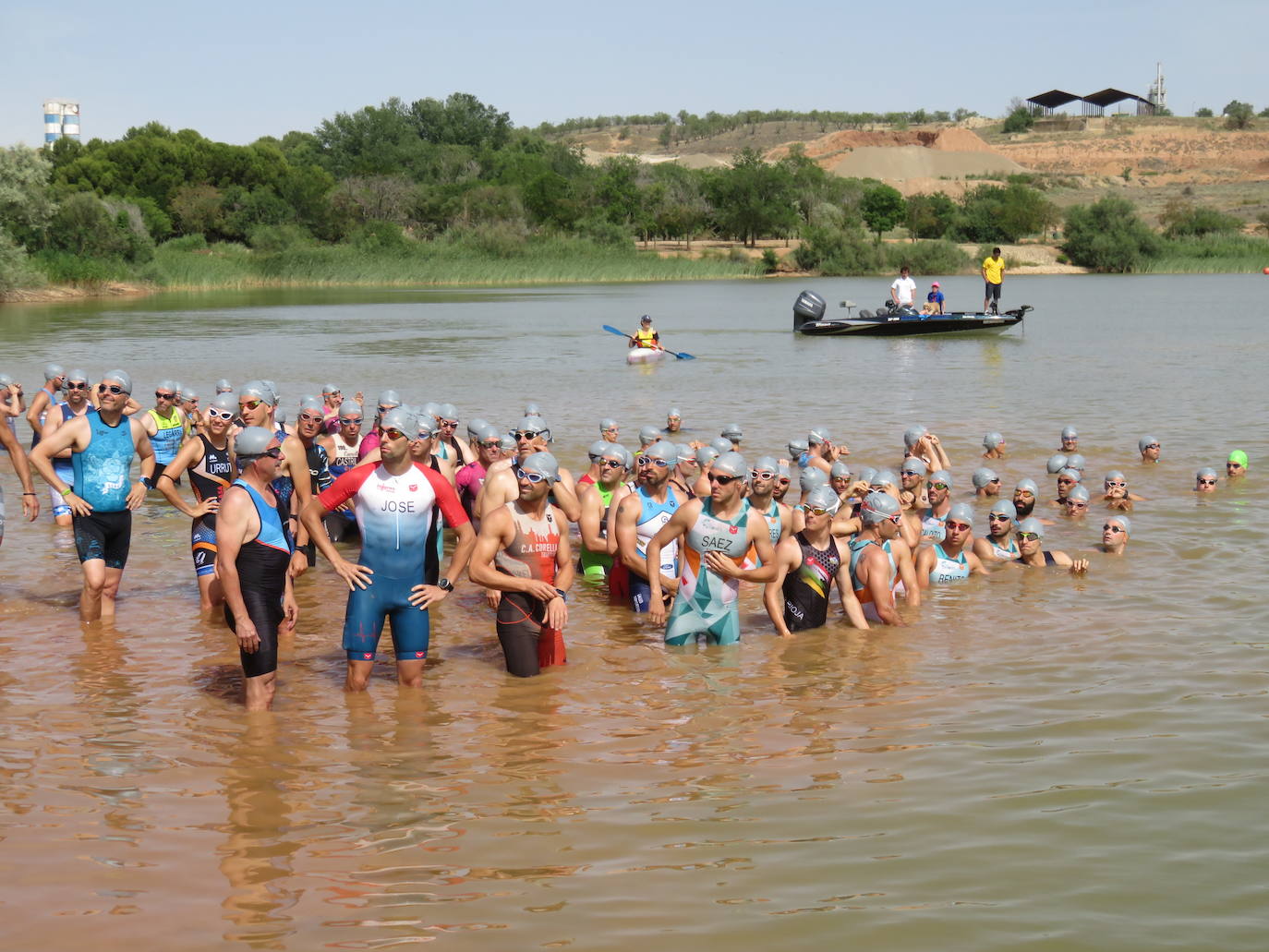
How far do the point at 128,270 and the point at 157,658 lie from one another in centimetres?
5852

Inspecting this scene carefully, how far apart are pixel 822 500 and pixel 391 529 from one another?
9.96 feet

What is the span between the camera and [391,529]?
7473mm

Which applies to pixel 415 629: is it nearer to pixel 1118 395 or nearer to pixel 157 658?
pixel 157 658

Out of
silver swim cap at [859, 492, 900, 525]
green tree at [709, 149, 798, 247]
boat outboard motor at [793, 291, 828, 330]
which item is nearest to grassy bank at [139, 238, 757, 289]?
green tree at [709, 149, 798, 247]

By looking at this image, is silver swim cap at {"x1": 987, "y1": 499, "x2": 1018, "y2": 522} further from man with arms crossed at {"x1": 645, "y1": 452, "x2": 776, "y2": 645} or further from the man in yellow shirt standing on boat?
the man in yellow shirt standing on boat

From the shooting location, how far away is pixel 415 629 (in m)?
7.73

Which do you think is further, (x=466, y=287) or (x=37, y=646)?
(x=466, y=287)

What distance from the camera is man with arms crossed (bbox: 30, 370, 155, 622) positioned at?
9.34m

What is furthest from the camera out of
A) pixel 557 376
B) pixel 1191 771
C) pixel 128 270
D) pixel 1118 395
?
pixel 128 270

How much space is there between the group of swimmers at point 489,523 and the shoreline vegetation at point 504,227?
164 feet

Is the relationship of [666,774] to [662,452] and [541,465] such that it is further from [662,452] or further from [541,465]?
[662,452]

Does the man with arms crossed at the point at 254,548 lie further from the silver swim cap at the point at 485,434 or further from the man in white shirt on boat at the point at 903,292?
the man in white shirt on boat at the point at 903,292

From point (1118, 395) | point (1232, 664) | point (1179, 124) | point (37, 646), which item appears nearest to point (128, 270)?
point (1118, 395)

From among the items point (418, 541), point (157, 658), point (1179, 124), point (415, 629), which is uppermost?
point (1179, 124)
